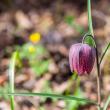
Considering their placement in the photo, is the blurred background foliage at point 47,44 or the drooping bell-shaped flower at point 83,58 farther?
the blurred background foliage at point 47,44

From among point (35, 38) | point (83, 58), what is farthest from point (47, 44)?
point (83, 58)

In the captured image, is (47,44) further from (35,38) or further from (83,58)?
(83,58)

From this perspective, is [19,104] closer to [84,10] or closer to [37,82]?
[37,82]

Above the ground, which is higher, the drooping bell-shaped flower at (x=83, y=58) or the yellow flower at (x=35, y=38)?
the yellow flower at (x=35, y=38)

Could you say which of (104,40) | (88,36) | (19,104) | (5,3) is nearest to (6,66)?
(19,104)

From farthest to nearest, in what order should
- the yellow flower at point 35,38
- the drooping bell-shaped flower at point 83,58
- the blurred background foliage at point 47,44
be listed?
the yellow flower at point 35,38 → the blurred background foliage at point 47,44 → the drooping bell-shaped flower at point 83,58

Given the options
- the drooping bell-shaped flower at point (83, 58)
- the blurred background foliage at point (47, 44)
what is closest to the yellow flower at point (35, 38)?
the blurred background foliage at point (47, 44)

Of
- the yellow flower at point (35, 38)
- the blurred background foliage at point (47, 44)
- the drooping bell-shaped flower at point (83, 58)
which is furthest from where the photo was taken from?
the yellow flower at point (35, 38)

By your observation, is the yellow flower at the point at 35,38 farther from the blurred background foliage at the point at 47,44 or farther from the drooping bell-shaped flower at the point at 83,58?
the drooping bell-shaped flower at the point at 83,58
